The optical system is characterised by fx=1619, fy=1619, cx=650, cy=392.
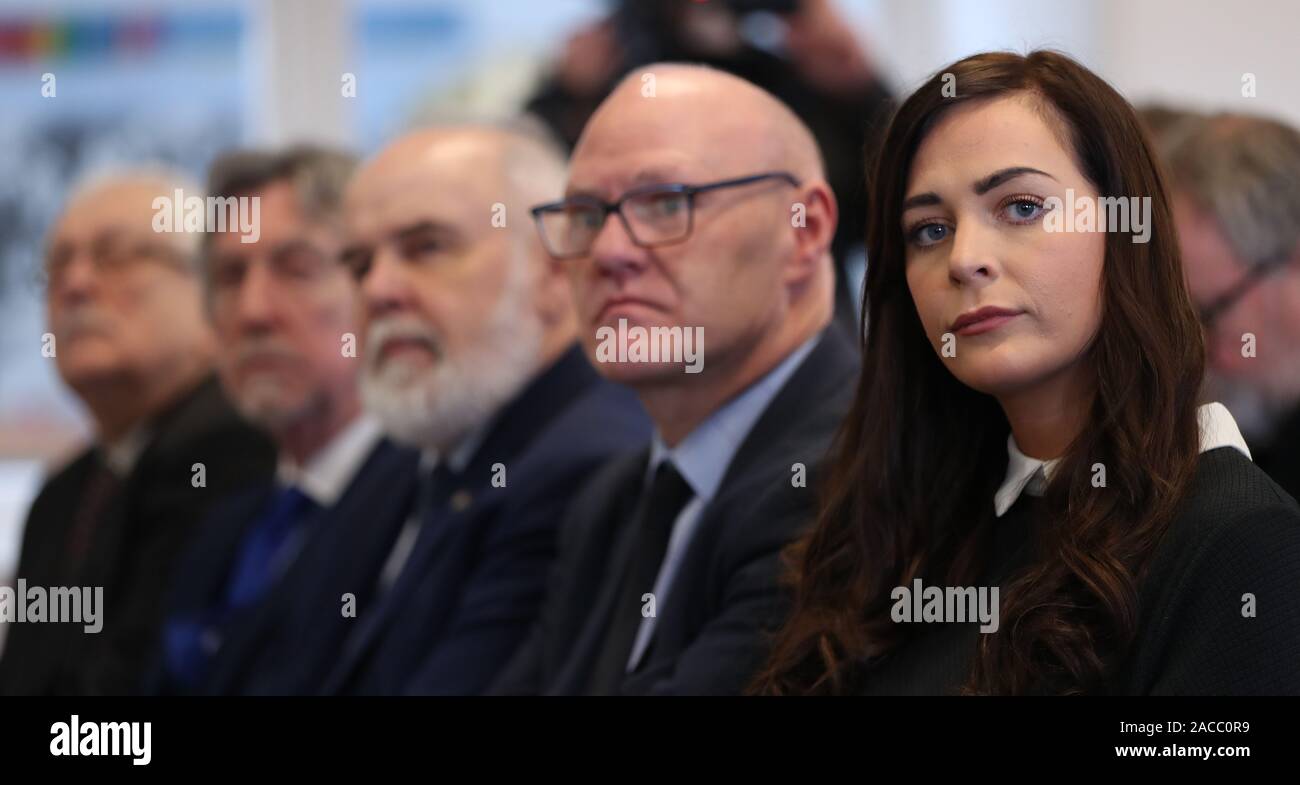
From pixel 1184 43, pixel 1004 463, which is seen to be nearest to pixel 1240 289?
pixel 1004 463

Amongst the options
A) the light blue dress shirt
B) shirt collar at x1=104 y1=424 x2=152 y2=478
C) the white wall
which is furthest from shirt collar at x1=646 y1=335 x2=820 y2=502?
shirt collar at x1=104 y1=424 x2=152 y2=478

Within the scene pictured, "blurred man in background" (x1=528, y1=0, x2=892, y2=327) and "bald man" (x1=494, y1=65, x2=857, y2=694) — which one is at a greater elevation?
"blurred man in background" (x1=528, y1=0, x2=892, y2=327)

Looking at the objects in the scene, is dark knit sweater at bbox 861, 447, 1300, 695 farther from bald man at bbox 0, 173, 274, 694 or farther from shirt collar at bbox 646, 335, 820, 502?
bald man at bbox 0, 173, 274, 694

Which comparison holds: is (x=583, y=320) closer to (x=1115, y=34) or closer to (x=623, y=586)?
(x=623, y=586)

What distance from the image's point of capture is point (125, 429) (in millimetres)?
3438

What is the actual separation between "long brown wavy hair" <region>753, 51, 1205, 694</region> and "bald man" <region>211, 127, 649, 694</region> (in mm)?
813

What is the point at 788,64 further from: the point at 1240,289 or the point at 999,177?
the point at 999,177

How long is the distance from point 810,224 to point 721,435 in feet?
0.97

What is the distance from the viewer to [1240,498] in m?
1.26

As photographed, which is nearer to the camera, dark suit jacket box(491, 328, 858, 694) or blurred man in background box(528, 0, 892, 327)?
dark suit jacket box(491, 328, 858, 694)

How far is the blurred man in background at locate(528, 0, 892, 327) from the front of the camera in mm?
3023

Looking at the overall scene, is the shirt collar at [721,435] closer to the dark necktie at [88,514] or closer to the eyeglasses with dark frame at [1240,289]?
the eyeglasses with dark frame at [1240,289]

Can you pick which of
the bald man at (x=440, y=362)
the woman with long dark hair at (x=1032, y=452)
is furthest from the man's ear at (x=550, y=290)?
the woman with long dark hair at (x=1032, y=452)
